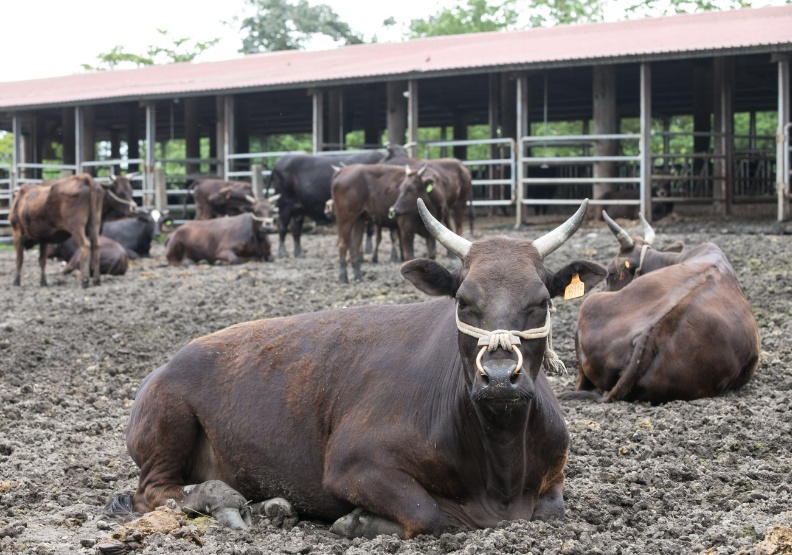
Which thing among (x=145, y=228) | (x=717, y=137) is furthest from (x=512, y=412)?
(x=717, y=137)

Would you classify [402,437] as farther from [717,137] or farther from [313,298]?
[717,137]

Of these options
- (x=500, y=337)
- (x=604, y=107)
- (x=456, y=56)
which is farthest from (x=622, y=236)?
(x=456, y=56)

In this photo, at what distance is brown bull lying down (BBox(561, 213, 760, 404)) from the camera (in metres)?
7.32

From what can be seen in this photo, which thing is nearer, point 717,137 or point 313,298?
point 313,298

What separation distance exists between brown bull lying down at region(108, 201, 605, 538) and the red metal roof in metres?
14.7

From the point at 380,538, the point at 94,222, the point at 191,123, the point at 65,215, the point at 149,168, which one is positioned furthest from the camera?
the point at 191,123

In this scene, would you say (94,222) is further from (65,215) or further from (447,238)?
(447,238)

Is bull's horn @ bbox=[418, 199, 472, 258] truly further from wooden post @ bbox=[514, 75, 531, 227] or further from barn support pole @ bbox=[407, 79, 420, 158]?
barn support pole @ bbox=[407, 79, 420, 158]

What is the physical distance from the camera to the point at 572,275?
189 inches

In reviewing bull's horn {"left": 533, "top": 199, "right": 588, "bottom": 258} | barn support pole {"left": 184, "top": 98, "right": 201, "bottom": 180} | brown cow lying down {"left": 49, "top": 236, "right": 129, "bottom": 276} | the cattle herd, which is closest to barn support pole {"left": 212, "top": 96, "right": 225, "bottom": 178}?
barn support pole {"left": 184, "top": 98, "right": 201, "bottom": 180}

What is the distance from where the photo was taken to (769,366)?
327 inches

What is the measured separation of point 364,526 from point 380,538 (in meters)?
0.25

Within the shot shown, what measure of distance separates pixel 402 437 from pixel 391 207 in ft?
33.9

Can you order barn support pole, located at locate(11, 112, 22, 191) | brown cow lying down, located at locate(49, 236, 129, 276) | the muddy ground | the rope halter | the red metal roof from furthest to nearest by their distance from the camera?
barn support pole, located at locate(11, 112, 22, 191), the red metal roof, brown cow lying down, located at locate(49, 236, 129, 276), the muddy ground, the rope halter
